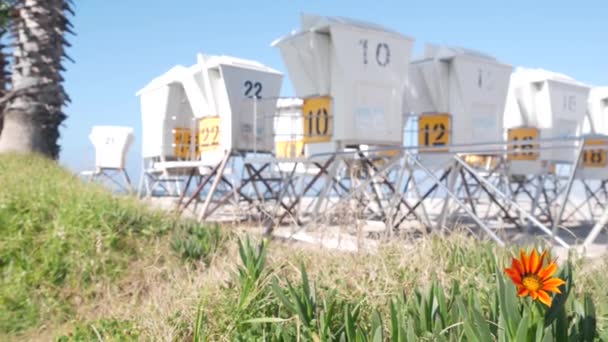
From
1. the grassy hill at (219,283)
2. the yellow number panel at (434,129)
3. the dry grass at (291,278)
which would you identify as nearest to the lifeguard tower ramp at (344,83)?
the yellow number panel at (434,129)

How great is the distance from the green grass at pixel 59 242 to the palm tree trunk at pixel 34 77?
5.57ft

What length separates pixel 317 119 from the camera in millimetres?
8961

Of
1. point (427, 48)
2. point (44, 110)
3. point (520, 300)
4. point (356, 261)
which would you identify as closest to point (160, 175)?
point (44, 110)

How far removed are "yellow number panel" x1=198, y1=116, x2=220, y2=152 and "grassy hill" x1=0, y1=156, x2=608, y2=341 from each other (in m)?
3.43

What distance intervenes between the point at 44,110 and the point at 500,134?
7567mm

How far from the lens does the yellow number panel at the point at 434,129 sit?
10039mm

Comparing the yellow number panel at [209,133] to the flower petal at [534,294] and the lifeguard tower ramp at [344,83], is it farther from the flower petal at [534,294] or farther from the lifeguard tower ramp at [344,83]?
the flower petal at [534,294]

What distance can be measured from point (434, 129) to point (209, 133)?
4.17 m

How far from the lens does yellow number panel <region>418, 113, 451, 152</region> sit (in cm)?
1004

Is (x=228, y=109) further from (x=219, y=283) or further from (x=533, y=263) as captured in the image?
(x=533, y=263)

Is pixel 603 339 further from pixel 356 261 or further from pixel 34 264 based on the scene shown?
pixel 34 264

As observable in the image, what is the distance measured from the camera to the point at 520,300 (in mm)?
2566

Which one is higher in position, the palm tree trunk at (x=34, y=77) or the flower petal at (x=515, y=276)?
the palm tree trunk at (x=34, y=77)

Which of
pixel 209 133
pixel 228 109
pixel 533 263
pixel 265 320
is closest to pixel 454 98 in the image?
pixel 228 109
